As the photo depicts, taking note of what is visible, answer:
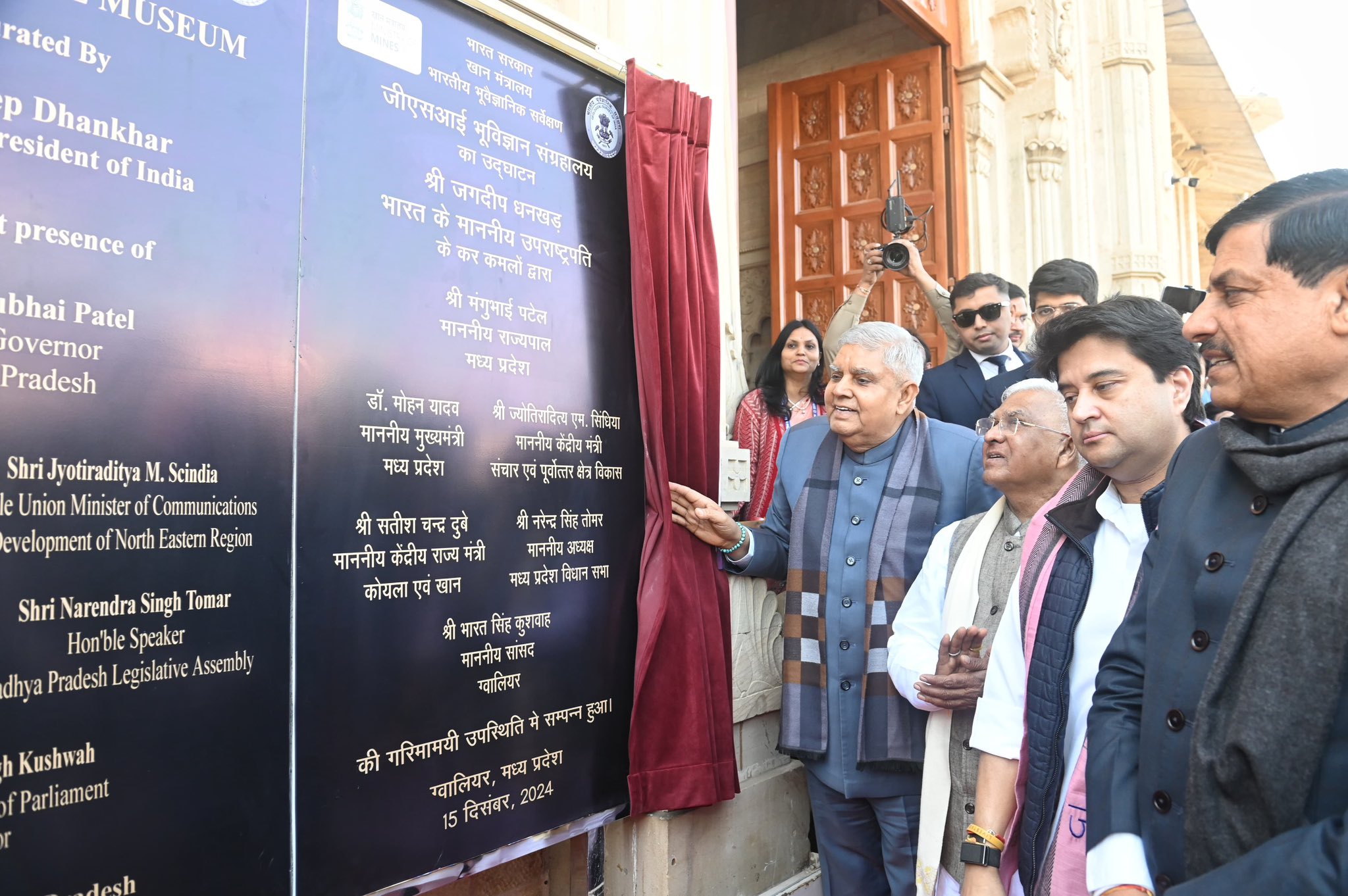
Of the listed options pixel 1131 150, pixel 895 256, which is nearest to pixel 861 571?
pixel 895 256

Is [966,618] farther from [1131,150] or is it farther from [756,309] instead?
[1131,150]

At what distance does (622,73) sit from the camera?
2.67 meters

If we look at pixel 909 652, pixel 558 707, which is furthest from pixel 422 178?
pixel 909 652

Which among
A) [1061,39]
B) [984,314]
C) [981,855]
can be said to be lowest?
[981,855]

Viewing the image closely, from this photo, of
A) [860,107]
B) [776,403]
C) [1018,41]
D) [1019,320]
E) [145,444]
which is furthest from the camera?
[1018,41]

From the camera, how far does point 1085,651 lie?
1712mm

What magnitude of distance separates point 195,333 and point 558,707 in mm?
1234

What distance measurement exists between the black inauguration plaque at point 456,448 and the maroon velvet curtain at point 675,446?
0.20ft

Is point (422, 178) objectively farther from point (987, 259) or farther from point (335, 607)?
point (987, 259)

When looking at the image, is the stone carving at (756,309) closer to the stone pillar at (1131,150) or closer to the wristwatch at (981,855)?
the stone pillar at (1131,150)

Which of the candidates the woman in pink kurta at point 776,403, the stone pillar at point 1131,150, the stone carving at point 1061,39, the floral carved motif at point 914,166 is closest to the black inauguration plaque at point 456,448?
the woman in pink kurta at point 776,403

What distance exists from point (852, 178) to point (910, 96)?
649 mm

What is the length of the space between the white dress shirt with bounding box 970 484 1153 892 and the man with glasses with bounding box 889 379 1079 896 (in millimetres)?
257

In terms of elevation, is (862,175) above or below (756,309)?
above
